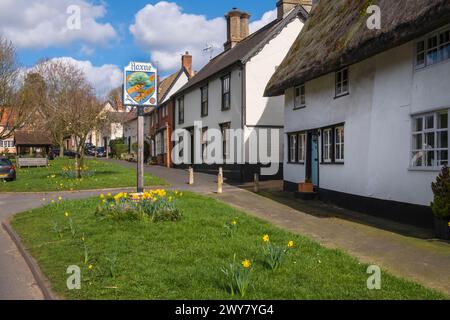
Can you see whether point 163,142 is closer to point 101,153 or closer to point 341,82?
point 341,82

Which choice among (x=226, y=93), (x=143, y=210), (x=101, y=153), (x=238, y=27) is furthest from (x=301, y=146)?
(x=101, y=153)

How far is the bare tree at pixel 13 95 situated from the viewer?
35.9 metres

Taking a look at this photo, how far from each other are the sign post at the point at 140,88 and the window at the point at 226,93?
555 inches

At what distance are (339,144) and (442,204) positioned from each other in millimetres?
6315

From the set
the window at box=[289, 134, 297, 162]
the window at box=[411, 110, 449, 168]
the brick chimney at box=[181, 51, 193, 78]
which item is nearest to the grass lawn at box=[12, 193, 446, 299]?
the window at box=[411, 110, 449, 168]

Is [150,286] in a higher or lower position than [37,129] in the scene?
lower

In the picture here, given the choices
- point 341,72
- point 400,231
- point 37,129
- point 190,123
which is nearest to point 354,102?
point 341,72

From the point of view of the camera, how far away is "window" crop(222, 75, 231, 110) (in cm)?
2592

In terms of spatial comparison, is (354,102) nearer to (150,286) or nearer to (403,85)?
(403,85)

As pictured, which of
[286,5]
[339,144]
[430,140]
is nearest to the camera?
[430,140]

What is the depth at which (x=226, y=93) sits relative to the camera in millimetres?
26250

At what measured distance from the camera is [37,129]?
5131 cm

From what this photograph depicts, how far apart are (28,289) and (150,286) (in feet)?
6.22

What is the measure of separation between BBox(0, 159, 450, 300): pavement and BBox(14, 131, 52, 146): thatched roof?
3831 centimetres
